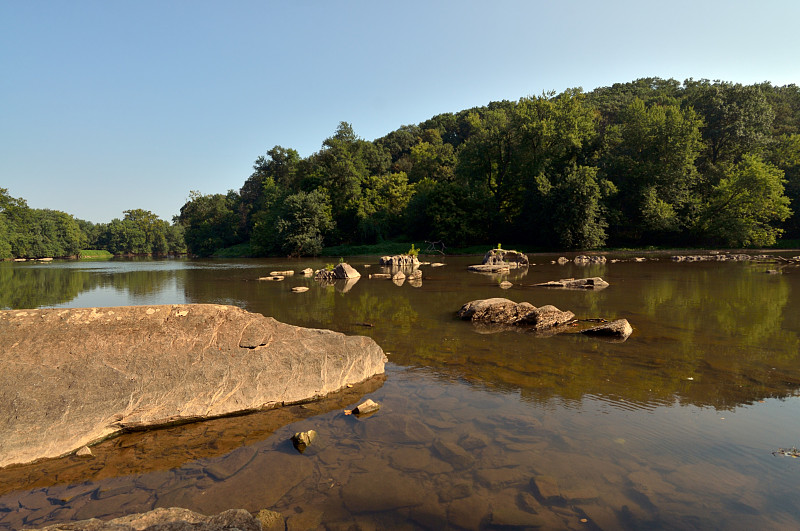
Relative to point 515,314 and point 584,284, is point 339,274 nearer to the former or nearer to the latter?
point 584,284

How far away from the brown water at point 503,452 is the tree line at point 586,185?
45.4m

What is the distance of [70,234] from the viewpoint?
108 meters

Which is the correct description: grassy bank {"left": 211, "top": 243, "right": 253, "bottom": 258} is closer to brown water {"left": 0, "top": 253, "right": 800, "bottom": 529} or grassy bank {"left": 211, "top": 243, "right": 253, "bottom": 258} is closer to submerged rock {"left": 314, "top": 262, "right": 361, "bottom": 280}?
submerged rock {"left": 314, "top": 262, "right": 361, "bottom": 280}

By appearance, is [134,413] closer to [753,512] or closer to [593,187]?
[753,512]

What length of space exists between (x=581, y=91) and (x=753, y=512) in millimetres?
63759

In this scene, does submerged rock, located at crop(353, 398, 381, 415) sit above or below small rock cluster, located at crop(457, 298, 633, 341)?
below

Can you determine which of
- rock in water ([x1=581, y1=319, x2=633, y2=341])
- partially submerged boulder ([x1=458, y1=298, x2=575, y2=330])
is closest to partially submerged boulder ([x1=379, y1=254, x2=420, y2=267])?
partially submerged boulder ([x1=458, y1=298, x2=575, y2=330])

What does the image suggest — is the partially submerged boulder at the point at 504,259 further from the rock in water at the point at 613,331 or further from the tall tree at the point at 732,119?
the tall tree at the point at 732,119

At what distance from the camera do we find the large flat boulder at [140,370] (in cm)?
477

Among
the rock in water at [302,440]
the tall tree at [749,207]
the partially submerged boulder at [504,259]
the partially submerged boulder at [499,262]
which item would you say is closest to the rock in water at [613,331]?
the rock in water at [302,440]

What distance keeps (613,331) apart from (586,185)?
43.5 meters

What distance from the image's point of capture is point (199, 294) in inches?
798

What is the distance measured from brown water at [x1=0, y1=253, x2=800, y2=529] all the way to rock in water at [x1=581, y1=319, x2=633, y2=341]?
634 mm

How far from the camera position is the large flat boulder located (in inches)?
188
